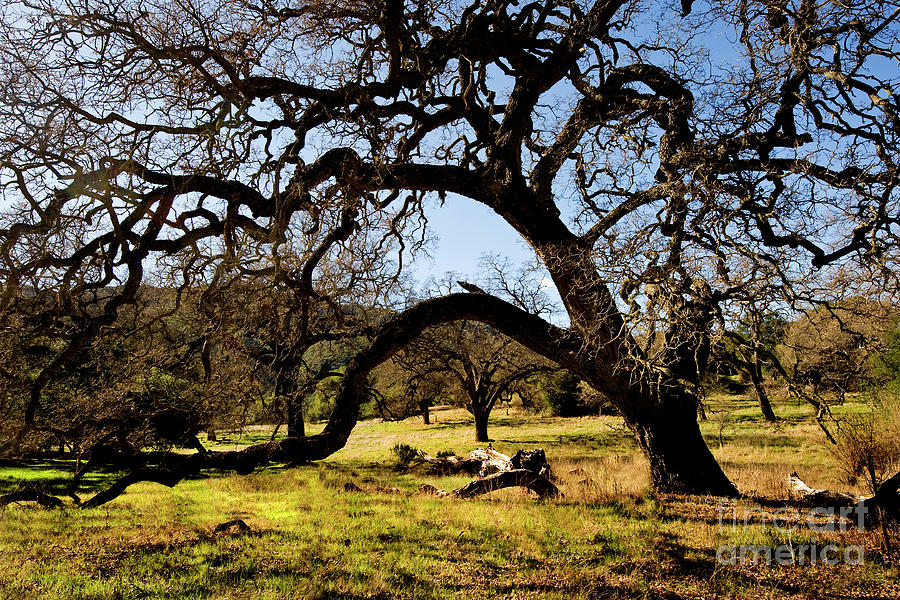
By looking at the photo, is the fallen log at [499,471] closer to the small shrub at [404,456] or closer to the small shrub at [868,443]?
the small shrub at [404,456]

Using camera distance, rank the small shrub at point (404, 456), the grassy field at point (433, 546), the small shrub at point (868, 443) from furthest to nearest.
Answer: the small shrub at point (404, 456), the small shrub at point (868, 443), the grassy field at point (433, 546)

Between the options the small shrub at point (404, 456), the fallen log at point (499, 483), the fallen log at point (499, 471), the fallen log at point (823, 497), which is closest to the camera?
the fallen log at point (823, 497)

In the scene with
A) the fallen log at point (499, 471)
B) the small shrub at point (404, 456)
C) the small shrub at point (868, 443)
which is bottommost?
the small shrub at point (404, 456)

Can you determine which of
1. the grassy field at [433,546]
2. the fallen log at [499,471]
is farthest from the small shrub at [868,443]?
the fallen log at [499,471]

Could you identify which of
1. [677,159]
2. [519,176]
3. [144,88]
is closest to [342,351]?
[519,176]

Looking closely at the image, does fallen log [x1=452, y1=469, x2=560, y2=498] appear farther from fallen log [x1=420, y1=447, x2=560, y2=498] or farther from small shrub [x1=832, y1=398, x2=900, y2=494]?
small shrub [x1=832, y1=398, x2=900, y2=494]

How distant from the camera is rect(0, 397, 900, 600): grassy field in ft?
15.9

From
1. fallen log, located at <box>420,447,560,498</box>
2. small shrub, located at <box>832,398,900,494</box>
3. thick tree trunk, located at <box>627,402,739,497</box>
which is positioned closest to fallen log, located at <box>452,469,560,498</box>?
fallen log, located at <box>420,447,560,498</box>

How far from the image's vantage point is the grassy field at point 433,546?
15.9ft

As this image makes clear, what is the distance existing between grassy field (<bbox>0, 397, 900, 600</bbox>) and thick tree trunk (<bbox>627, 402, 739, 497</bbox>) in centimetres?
39

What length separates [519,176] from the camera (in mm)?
7641

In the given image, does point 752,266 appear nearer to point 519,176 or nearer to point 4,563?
Result: point 519,176

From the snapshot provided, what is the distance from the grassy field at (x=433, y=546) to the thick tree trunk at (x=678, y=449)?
39 centimetres

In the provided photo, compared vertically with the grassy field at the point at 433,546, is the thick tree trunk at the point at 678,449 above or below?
above
